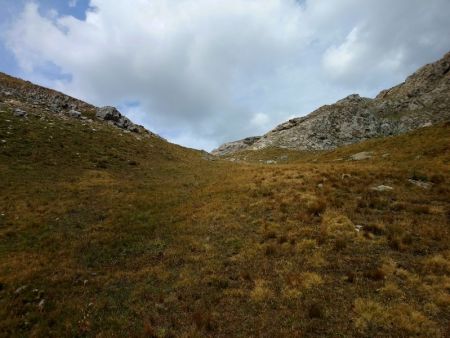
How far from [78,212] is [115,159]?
17433 mm

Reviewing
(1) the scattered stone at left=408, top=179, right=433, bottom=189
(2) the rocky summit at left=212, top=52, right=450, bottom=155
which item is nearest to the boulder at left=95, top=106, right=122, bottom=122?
(2) the rocky summit at left=212, top=52, right=450, bottom=155

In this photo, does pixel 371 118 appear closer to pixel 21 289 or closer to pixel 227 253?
pixel 227 253

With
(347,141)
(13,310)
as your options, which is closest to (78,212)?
(13,310)

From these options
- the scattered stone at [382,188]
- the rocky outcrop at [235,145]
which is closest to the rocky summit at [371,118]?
the rocky outcrop at [235,145]

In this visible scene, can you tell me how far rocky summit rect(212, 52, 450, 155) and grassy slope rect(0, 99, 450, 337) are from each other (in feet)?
189

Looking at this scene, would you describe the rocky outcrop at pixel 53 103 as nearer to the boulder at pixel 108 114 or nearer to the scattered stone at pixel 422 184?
the boulder at pixel 108 114

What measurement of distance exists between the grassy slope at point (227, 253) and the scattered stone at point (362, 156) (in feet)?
32.8

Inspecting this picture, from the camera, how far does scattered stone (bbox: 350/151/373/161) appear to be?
44.3 metres

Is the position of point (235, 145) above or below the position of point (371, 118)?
above

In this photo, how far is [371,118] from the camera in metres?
95.4

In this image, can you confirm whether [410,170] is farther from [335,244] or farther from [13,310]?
[13,310]

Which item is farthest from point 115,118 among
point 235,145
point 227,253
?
point 235,145

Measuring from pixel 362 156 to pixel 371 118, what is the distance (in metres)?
56.3

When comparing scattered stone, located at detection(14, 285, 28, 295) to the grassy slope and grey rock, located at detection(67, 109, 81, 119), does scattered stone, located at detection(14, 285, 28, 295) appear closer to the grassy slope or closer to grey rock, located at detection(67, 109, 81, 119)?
the grassy slope
